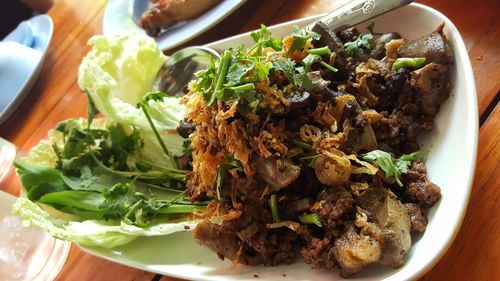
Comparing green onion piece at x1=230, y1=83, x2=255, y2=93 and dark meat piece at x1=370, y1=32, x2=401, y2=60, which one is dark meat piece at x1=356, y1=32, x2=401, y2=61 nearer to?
dark meat piece at x1=370, y1=32, x2=401, y2=60

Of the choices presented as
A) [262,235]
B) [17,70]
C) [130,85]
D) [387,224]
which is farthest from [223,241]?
[17,70]

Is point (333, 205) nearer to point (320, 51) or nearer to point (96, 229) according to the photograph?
point (320, 51)

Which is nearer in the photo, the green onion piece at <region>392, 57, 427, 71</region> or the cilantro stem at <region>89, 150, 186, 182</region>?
the green onion piece at <region>392, 57, 427, 71</region>

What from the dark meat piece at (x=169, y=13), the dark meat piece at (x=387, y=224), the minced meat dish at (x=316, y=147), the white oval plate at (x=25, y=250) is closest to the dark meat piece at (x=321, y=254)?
the minced meat dish at (x=316, y=147)

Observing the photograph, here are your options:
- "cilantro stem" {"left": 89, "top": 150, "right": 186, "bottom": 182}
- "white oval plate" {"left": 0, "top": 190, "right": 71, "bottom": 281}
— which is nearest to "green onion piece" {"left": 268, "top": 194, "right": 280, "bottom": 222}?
"cilantro stem" {"left": 89, "top": 150, "right": 186, "bottom": 182}

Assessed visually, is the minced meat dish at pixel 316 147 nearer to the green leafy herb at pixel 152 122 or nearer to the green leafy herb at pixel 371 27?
the green leafy herb at pixel 371 27

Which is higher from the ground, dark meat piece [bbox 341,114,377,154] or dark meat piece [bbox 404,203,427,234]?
dark meat piece [bbox 341,114,377,154]
